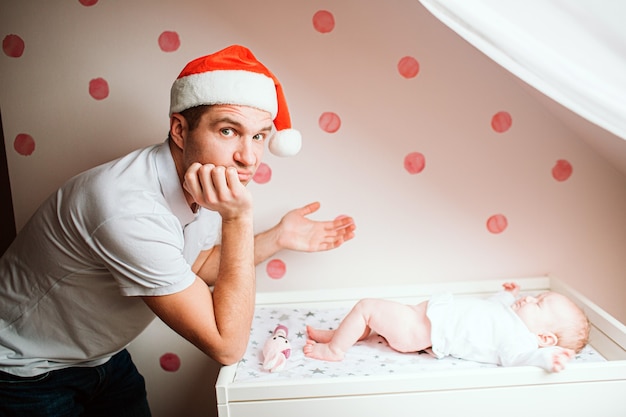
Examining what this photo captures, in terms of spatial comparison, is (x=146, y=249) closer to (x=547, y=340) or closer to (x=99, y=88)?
(x=99, y=88)

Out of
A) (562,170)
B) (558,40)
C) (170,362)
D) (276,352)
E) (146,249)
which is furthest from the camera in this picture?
(170,362)

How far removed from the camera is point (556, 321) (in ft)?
4.33

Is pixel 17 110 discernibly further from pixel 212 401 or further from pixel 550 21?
pixel 550 21

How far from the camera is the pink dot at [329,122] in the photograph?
1568 millimetres

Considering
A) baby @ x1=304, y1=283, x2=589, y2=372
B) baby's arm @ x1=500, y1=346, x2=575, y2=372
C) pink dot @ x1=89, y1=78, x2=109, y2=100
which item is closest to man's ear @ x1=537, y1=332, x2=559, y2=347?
baby @ x1=304, y1=283, x2=589, y2=372

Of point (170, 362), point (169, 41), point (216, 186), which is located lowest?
point (170, 362)

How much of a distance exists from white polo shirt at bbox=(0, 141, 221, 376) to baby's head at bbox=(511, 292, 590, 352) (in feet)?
2.74

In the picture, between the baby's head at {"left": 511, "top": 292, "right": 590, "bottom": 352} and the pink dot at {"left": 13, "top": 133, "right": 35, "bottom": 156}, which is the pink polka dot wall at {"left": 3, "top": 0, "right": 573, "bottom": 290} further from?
the baby's head at {"left": 511, "top": 292, "right": 590, "bottom": 352}

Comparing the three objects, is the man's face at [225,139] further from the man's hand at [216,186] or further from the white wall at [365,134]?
the white wall at [365,134]

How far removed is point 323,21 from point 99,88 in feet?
2.20

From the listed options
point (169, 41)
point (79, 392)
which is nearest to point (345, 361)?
point (79, 392)

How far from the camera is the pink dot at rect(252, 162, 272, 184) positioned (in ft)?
5.25

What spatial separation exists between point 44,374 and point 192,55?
0.91 meters

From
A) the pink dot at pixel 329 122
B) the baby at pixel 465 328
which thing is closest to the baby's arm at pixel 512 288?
the baby at pixel 465 328
